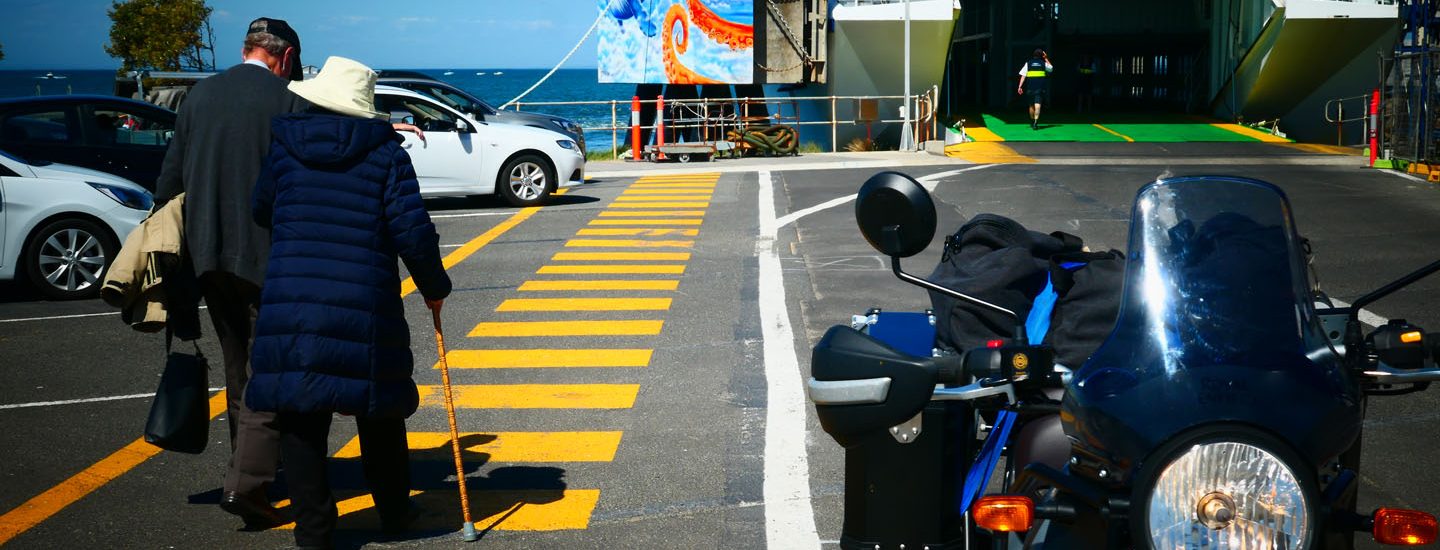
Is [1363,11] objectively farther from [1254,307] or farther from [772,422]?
[1254,307]

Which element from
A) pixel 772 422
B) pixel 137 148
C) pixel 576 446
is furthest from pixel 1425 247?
pixel 137 148

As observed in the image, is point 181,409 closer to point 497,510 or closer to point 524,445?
point 497,510

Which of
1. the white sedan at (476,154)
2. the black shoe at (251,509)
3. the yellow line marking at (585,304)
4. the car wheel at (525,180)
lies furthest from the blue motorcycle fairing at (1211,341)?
the car wheel at (525,180)

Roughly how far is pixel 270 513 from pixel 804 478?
2.19 m

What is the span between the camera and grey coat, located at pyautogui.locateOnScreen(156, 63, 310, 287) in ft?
17.0

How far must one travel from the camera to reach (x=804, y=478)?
5.82 m

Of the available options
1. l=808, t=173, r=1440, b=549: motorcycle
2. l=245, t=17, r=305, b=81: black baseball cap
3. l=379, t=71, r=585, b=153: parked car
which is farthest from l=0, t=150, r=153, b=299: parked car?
l=808, t=173, r=1440, b=549: motorcycle

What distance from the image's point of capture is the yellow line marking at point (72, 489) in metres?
5.40

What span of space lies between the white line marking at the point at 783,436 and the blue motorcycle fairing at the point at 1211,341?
226 centimetres

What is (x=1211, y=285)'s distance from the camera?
2887 mm

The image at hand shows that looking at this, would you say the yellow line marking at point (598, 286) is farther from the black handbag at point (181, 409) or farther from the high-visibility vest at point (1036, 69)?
the high-visibility vest at point (1036, 69)

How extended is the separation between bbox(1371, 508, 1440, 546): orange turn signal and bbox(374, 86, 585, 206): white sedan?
1542cm

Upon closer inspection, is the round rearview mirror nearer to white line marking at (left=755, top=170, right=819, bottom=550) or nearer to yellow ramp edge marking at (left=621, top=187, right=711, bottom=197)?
white line marking at (left=755, top=170, right=819, bottom=550)

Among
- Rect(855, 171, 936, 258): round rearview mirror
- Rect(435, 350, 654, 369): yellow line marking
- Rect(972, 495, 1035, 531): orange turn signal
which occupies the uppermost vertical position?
Rect(855, 171, 936, 258): round rearview mirror
